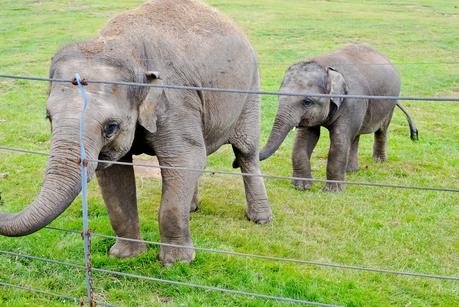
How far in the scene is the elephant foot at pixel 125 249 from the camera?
5.16 m

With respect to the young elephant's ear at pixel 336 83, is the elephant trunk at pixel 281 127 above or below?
below

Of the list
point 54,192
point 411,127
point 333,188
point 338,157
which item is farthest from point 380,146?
point 54,192

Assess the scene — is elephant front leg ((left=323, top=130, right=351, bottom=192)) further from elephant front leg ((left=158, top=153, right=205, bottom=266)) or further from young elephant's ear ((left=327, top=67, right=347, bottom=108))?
elephant front leg ((left=158, top=153, right=205, bottom=266))

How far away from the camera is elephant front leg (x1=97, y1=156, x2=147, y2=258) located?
505cm

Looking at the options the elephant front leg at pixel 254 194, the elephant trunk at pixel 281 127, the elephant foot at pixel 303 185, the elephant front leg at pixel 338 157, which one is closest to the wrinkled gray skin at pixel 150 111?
the elephant front leg at pixel 254 194

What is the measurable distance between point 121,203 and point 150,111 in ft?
3.56

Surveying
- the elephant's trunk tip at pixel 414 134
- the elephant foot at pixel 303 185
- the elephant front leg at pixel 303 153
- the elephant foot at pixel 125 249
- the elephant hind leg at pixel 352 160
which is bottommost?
the elephant's trunk tip at pixel 414 134

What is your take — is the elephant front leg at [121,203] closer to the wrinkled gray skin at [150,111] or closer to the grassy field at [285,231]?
the wrinkled gray skin at [150,111]

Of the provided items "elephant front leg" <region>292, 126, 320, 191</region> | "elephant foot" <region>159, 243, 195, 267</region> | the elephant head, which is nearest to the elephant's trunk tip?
"elephant front leg" <region>292, 126, 320, 191</region>

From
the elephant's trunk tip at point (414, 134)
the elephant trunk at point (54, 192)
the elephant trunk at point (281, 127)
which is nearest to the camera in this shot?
the elephant trunk at point (54, 192)

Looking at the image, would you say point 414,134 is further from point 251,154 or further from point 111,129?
point 111,129

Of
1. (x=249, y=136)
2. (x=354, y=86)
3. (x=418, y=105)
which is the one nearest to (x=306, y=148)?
(x=354, y=86)

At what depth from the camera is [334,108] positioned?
7.56 m

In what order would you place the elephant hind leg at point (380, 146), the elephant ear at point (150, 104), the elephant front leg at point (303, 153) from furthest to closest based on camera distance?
the elephant hind leg at point (380, 146) < the elephant front leg at point (303, 153) < the elephant ear at point (150, 104)
